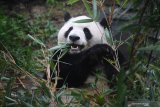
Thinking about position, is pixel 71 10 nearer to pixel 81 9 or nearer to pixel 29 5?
pixel 81 9

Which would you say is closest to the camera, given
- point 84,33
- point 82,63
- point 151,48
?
point 151,48

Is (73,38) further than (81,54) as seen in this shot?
No

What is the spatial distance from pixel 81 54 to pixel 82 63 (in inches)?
4.0

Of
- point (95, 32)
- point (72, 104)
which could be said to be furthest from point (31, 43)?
point (72, 104)

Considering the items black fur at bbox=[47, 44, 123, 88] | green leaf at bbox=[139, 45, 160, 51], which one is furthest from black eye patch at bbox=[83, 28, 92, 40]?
green leaf at bbox=[139, 45, 160, 51]

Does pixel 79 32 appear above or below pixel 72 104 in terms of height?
above

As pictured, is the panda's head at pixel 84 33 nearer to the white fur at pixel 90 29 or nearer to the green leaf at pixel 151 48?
the white fur at pixel 90 29

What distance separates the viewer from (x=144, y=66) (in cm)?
346

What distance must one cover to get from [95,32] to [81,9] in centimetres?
334

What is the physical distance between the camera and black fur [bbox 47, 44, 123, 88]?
4.63 meters

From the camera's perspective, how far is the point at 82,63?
192 inches

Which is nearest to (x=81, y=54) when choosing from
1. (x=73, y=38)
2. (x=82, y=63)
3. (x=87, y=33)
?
(x=82, y=63)

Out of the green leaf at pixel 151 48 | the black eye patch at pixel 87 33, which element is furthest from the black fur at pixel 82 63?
the green leaf at pixel 151 48

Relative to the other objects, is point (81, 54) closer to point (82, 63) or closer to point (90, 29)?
point (82, 63)
